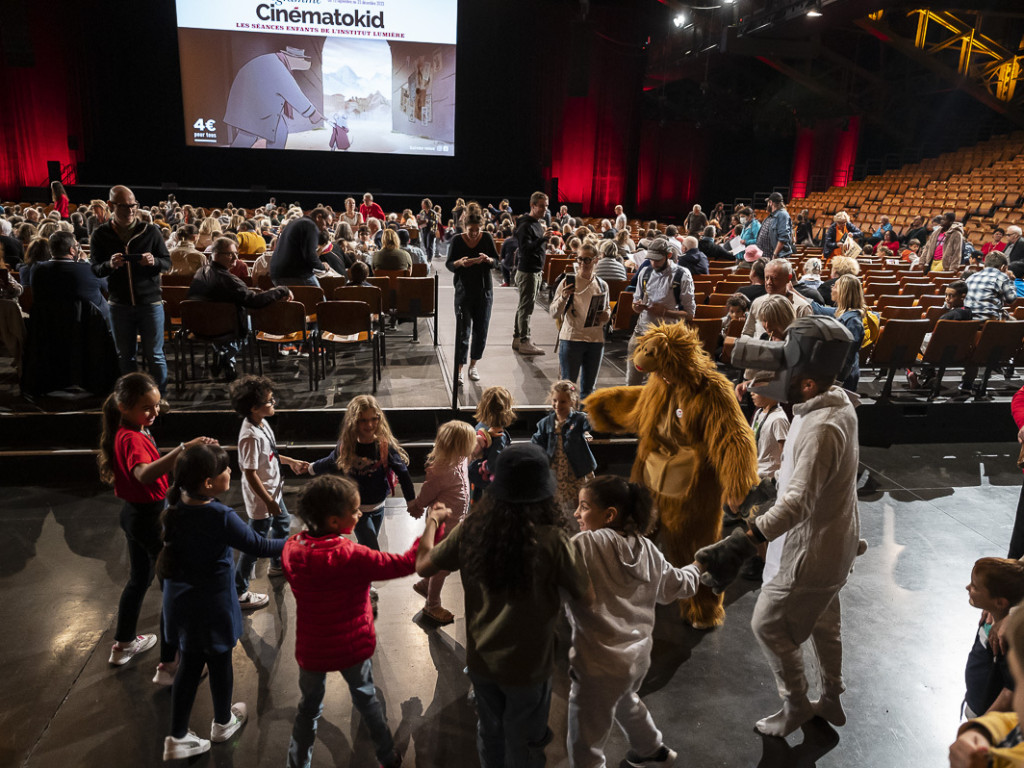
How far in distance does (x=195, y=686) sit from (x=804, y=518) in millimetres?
2162

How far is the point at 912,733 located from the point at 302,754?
7.57ft

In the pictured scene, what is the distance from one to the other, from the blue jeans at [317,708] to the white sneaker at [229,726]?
0.37 m

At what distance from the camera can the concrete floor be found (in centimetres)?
256

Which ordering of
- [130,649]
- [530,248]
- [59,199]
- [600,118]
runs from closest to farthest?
[130,649] < [530,248] < [59,199] < [600,118]

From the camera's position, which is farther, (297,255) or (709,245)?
(709,245)

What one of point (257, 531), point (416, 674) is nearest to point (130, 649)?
point (257, 531)

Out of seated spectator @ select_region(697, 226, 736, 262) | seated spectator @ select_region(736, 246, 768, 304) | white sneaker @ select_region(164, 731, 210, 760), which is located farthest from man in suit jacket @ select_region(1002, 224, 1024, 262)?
white sneaker @ select_region(164, 731, 210, 760)

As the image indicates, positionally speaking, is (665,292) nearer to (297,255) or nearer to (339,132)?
(297,255)

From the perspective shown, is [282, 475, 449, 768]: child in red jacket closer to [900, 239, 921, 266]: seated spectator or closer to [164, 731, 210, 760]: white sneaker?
[164, 731, 210, 760]: white sneaker

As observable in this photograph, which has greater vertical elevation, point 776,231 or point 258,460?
point 776,231

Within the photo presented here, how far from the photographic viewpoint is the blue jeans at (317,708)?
2.21m

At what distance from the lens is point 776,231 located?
8.26m

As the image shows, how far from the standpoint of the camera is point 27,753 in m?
2.47

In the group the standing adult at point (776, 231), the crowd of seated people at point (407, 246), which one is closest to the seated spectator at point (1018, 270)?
the crowd of seated people at point (407, 246)
